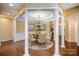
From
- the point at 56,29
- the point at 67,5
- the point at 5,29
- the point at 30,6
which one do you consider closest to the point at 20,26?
the point at 5,29

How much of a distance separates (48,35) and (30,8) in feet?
1.89

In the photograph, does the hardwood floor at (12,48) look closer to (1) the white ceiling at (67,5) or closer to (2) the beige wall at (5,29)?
(2) the beige wall at (5,29)

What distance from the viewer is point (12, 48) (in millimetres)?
2781

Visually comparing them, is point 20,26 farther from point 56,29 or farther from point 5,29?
point 56,29

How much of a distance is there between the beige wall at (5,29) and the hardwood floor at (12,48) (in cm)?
11

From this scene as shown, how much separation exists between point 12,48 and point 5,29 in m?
0.36

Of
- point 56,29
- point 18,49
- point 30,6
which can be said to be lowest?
point 18,49

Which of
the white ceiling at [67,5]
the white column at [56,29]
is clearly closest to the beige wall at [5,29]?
the white column at [56,29]

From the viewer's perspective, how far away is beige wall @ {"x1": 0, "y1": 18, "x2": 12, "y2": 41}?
276cm

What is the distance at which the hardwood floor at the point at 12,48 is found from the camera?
2.76 m

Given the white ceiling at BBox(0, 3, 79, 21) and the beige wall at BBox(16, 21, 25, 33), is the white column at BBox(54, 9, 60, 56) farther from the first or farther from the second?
the beige wall at BBox(16, 21, 25, 33)

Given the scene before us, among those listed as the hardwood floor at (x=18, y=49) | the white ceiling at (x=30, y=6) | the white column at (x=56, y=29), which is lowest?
the hardwood floor at (x=18, y=49)

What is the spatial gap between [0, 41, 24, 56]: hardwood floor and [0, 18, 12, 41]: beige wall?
0.11m

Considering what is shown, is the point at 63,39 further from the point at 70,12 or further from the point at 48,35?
the point at 70,12
